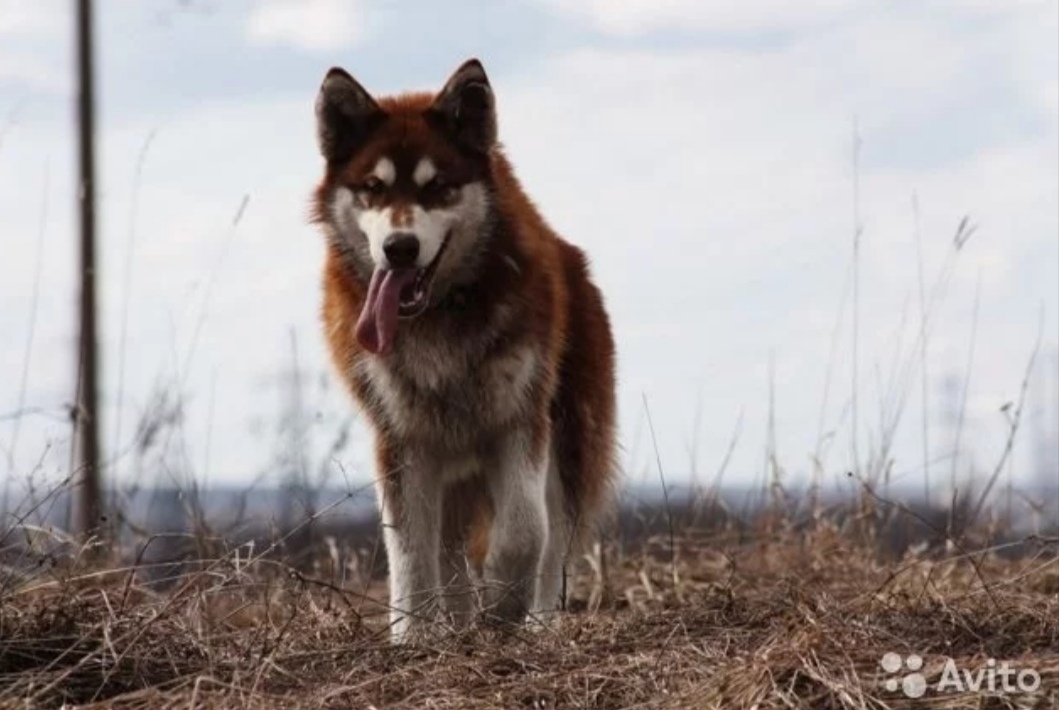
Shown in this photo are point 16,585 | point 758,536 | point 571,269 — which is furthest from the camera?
point 758,536

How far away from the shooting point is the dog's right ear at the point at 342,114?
270 inches

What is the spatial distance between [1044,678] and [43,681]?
2577 millimetres

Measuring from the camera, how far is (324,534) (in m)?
10.6

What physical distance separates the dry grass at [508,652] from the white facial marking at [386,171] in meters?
A: 1.45

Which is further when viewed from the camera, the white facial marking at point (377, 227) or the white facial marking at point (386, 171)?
the white facial marking at point (386, 171)

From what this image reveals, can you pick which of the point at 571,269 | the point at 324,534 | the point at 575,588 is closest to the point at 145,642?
the point at 571,269

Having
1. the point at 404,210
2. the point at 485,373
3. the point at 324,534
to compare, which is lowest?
the point at 324,534

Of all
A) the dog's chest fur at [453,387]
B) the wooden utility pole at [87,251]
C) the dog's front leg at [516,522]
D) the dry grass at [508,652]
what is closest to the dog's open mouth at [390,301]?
the dog's chest fur at [453,387]

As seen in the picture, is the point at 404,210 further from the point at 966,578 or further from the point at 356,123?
the point at 966,578

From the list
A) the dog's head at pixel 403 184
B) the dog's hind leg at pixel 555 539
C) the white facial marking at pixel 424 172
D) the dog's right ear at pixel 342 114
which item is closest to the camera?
the dog's head at pixel 403 184

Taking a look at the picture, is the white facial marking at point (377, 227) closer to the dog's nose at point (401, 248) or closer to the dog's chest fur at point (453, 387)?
the dog's nose at point (401, 248)

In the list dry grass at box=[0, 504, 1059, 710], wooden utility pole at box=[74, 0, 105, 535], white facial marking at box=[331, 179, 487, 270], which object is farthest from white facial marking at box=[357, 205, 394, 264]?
wooden utility pole at box=[74, 0, 105, 535]

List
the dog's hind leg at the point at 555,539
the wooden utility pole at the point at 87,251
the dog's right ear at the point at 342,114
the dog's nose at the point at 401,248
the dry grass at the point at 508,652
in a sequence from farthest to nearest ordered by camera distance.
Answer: the wooden utility pole at the point at 87,251, the dog's hind leg at the point at 555,539, the dog's right ear at the point at 342,114, the dog's nose at the point at 401,248, the dry grass at the point at 508,652

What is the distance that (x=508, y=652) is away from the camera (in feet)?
18.2
